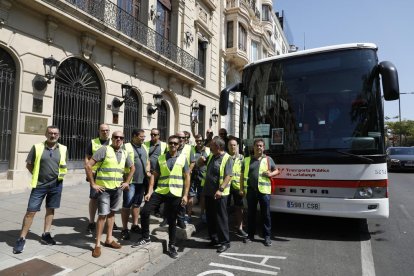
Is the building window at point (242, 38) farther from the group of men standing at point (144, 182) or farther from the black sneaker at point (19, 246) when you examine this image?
the black sneaker at point (19, 246)

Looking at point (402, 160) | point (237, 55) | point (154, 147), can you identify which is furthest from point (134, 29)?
point (402, 160)

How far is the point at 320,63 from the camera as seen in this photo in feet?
18.6

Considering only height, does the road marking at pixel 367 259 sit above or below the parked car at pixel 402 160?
below

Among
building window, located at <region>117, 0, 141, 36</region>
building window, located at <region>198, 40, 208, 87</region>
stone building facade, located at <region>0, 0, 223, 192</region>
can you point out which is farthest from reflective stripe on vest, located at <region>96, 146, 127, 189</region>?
building window, located at <region>198, 40, 208, 87</region>

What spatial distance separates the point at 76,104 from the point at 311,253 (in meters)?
8.84

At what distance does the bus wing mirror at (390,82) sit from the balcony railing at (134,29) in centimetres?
878

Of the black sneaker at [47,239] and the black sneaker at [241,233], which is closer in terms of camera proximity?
the black sneaker at [47,239]

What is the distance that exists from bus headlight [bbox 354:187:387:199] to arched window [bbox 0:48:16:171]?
8495mm

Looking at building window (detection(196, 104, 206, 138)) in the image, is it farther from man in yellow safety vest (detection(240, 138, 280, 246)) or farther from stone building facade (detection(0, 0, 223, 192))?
man in yellow safety vest (detection(240, 138, 280, 246))

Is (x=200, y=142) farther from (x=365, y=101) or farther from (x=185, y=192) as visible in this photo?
(x=365, y=101)

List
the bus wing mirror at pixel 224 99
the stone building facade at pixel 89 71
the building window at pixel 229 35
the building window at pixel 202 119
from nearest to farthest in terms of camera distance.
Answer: the bus wing mirror at pixel 224 99 < the stone building facade at pixel 89 71 < the building window at pixel 202 119 < the building window at pixel 229 35

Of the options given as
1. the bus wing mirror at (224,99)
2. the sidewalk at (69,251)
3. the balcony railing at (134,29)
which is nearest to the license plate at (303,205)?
the sidewalk at (69,251)

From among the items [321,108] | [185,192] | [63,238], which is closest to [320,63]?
[321,108]

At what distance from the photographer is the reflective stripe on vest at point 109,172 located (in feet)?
14.4
